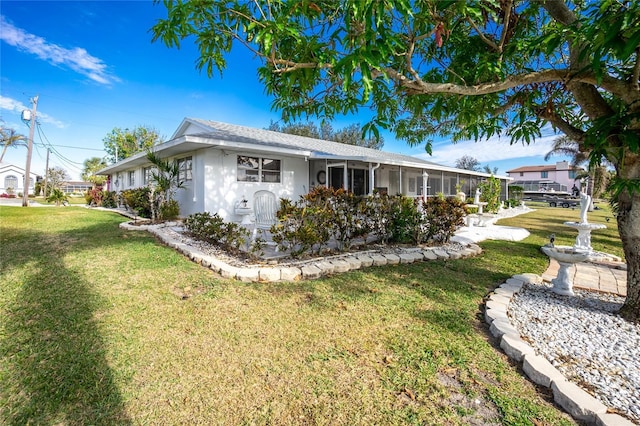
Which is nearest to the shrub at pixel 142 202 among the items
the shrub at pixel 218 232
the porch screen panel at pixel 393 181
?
the shrub at pixel 218 232

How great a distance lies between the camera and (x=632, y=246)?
3207 millimetres

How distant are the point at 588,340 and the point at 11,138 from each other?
40.1 m

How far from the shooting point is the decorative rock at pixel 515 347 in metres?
2.49

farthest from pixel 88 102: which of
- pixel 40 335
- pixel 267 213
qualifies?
pixel 40 335

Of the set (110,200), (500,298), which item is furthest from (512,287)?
(110,200)

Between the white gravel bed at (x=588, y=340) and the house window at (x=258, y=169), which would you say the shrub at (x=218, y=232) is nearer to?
the house window at (x=258, y=169)

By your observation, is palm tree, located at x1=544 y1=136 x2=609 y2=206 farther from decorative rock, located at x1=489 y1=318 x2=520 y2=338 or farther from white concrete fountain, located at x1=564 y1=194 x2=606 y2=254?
decorative rock, located at x1=489 y1=318 x2=520 y2=338

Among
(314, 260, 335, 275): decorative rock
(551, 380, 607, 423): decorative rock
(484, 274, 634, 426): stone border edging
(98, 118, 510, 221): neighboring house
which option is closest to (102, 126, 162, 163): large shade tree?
(98, 118, 510, 221): neighboring house

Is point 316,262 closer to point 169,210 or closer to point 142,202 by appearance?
point 169,210

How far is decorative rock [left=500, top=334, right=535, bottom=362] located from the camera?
98.0 inches

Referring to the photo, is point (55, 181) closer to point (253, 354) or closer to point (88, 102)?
point (88, 102)

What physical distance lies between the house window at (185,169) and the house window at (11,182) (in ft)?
152

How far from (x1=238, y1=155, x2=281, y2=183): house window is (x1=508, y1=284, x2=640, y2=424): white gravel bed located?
28.6 feet

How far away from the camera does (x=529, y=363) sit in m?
2.33
